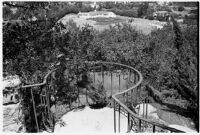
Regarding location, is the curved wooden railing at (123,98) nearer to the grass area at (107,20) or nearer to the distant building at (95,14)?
the distant building at (95,14)

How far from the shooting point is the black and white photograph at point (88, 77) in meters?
4.29

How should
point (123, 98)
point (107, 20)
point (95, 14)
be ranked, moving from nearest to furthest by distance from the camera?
point (123, 98), point (95, 14), point (107, 20)

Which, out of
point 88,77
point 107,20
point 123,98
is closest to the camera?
point 123,98

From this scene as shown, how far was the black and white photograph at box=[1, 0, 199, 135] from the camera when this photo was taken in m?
4.29

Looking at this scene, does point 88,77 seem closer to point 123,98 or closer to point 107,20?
point 123,98

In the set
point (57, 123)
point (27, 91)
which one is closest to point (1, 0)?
point (27, 91)

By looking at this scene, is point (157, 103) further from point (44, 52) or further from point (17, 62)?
point (17, 62)

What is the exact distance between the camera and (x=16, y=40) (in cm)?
456

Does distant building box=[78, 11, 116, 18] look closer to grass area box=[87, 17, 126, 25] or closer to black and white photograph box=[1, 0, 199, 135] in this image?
grass area box=[87, 17, 126, 25]

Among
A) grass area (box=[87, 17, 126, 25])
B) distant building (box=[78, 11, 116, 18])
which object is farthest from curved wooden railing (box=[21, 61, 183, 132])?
grass area (box=[87, 17, 126, 25])

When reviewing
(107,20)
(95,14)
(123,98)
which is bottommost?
(123,98)

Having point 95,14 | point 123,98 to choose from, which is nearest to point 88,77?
point 123,98

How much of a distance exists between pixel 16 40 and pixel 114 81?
14.4 ft

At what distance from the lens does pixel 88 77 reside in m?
6.82
